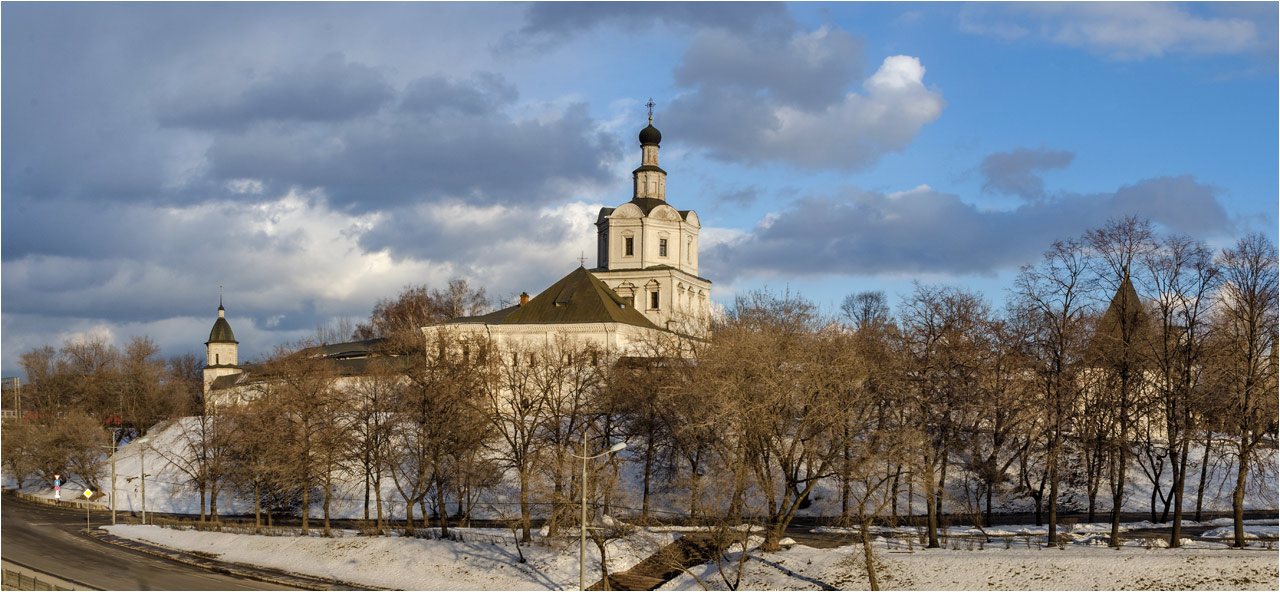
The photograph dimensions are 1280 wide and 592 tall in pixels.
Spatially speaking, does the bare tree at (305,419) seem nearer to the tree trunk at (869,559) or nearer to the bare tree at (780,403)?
the bare tree at (780,403)

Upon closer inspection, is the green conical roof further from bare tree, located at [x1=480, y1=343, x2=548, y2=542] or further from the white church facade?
bare tree, located at [x1=480, y1=343, x2=548, y2=542]

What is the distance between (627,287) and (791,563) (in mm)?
55962

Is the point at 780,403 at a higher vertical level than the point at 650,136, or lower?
lower

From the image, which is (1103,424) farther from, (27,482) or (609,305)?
(27,482)

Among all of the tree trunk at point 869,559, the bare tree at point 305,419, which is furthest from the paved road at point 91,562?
the tree trunk at point 869,559

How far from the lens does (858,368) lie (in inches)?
1634

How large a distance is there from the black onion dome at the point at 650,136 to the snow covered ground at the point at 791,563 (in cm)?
5337

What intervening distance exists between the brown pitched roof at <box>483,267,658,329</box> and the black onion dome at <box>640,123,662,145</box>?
15295mm

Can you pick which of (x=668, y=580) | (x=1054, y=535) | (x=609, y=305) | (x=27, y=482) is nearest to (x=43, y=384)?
(x=27, y=482)

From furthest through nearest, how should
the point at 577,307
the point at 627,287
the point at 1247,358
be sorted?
the point at 627,287 → the point at 577,307 → the point at 1247,358

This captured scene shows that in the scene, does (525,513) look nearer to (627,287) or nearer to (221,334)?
(627,287)

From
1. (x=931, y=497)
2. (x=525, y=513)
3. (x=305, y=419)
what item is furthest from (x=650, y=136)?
(x=931, y=497)

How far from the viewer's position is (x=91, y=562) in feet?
155

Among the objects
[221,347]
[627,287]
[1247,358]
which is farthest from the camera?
[221,347]
